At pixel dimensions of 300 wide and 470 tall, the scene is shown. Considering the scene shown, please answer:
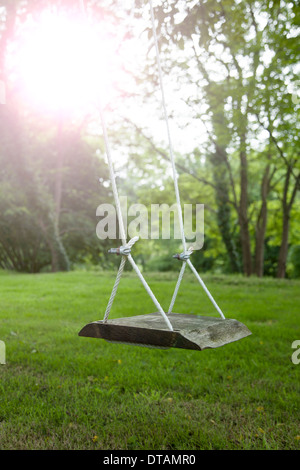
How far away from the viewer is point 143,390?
359cm

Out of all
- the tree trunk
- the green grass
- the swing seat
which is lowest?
the green grass

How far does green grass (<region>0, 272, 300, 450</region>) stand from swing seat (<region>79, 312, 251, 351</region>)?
2.39 ft

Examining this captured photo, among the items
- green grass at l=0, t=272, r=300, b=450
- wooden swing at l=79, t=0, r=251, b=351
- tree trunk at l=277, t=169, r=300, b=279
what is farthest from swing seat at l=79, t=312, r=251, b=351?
tree trunk at l=277, t=169, r=300, b=279

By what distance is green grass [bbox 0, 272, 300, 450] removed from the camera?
2787mm

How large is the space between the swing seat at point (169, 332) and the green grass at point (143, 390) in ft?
2.39

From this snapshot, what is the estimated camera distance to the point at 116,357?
4469mm

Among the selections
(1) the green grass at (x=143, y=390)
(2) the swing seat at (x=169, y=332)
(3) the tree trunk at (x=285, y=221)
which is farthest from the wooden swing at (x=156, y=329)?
(3) the tree trunk at (x=285, y=221)

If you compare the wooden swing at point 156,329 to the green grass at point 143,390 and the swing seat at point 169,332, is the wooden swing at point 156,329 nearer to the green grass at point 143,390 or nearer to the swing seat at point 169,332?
the swing seat at point 169,332

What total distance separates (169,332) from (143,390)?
5.30ft

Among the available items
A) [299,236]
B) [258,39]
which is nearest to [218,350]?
[258,39]

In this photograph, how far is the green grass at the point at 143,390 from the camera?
110 inches

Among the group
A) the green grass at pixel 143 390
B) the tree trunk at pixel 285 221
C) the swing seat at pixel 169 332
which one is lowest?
the green grass at pixel 143 390

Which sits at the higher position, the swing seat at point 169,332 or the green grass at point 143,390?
the swing seat at point 169,332

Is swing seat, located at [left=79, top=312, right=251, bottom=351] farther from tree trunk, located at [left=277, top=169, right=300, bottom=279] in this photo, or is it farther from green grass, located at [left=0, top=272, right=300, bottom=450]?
tree trunk, located at [left=277, top=169, right=300, bottom=279]
